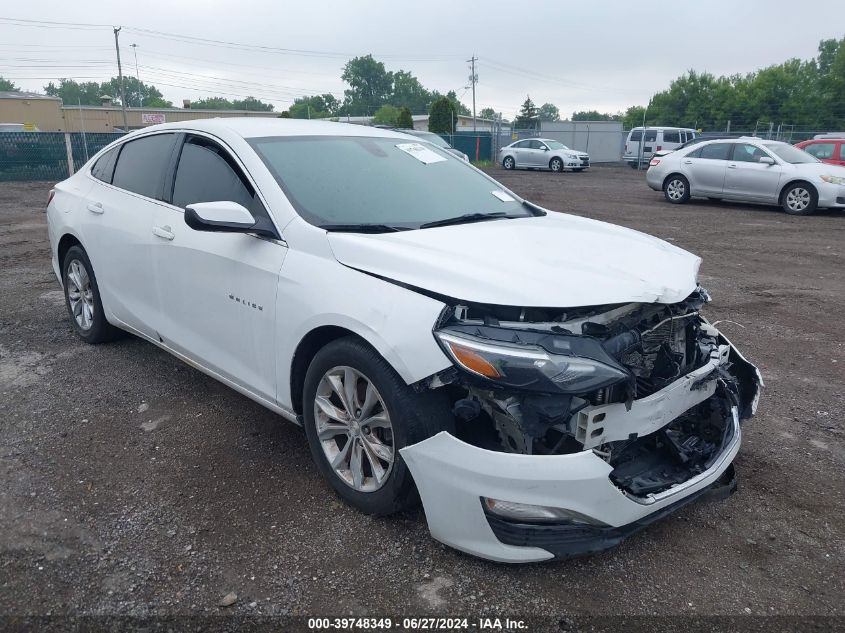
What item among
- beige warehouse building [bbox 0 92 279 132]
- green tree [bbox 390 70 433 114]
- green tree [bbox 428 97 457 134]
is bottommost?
green tree [bbox 428 97 457 134]

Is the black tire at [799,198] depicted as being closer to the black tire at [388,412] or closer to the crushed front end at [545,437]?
the crushed front end at [545,437]

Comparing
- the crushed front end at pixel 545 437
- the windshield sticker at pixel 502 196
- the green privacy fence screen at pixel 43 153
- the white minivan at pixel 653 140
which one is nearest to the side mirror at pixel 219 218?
the crushed front end at pixel 545 437

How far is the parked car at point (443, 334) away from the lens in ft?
7.98

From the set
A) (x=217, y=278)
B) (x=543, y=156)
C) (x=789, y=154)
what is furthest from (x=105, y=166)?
(x=543, y=156)

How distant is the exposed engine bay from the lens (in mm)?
2398

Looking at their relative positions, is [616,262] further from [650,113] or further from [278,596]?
[650,113]

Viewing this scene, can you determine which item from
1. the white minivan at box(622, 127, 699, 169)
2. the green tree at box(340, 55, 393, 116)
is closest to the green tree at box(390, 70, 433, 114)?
the green tree at box(340, 55, 393, 116)

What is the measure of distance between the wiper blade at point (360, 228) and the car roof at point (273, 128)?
92 cm

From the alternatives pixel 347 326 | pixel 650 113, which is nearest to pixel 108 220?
pixel 347 326

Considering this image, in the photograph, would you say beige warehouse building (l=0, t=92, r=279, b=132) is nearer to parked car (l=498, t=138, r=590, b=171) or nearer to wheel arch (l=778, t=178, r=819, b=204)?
parked car (l=498, t=138, r=590, b=171)

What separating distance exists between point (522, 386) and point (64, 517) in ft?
6.98

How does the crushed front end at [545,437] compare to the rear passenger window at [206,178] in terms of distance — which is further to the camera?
the rear passenger window at [206,178]

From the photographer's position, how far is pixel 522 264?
2.77 metres

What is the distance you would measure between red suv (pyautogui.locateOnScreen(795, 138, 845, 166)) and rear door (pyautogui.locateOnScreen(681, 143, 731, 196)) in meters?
2.91
